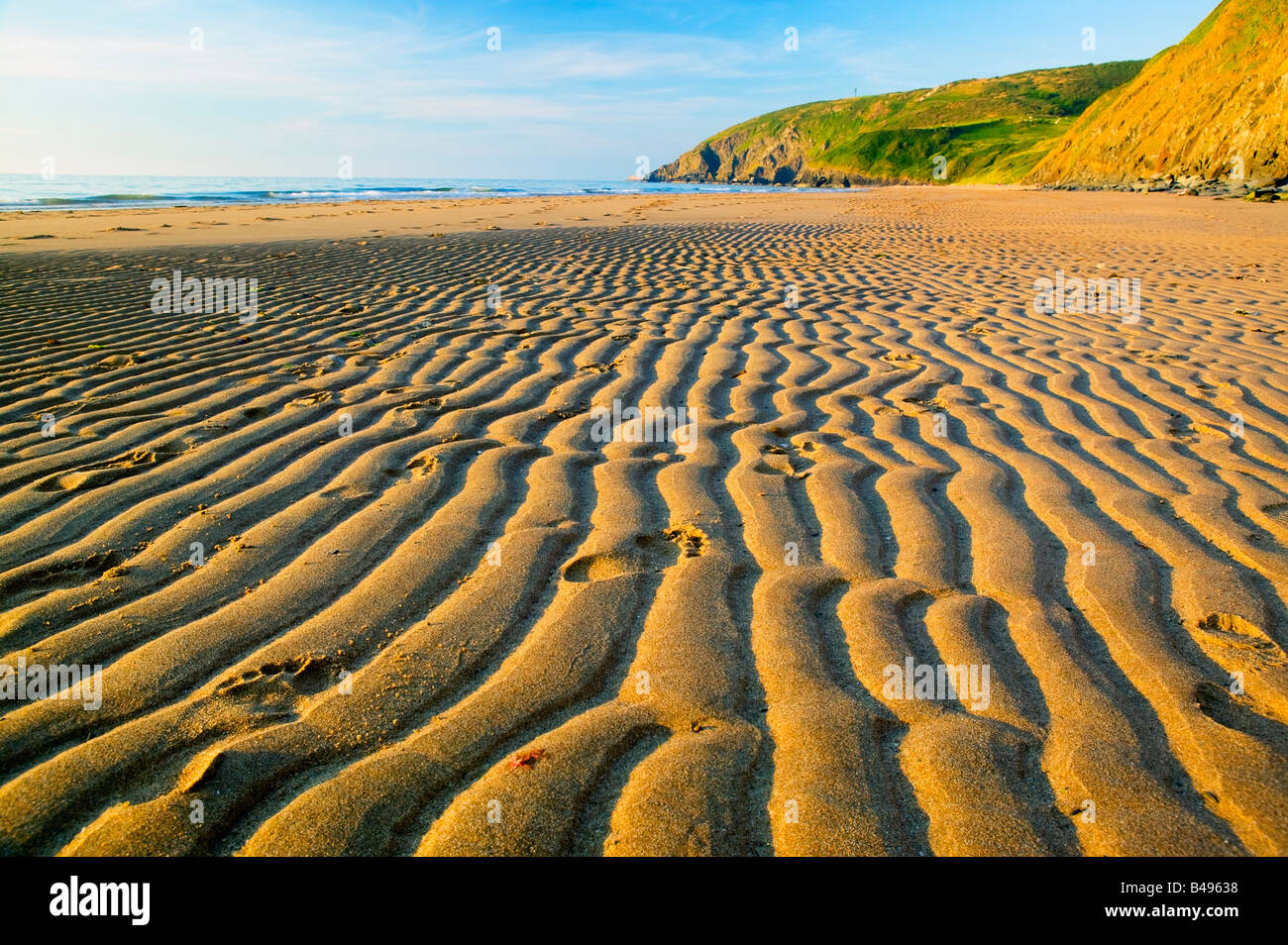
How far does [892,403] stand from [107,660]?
3.63 m

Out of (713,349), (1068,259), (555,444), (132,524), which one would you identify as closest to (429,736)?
(132,524)

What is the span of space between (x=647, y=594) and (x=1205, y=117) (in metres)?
37.7

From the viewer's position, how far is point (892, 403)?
409cm

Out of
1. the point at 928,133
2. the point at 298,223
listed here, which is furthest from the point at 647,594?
the point at 928,133

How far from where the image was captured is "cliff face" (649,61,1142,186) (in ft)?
222

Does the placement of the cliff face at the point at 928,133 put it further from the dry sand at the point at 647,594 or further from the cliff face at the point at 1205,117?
the dry sand at the point at 647,594

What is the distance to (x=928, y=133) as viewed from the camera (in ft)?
266

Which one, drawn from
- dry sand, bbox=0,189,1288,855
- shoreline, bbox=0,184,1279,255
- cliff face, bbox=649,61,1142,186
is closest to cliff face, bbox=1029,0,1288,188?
shoreline, bbox=0,184,1279,255

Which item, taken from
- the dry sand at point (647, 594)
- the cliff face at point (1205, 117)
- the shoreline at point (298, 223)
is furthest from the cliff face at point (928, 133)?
the dry sand at point (647, 594)

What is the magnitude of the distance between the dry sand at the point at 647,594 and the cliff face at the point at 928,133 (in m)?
55.8

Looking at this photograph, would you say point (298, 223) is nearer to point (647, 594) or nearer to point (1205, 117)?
point (647, 594)

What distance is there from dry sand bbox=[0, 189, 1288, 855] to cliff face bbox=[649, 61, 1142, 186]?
55.8m

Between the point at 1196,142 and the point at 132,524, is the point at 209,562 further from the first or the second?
the point at 1196,142

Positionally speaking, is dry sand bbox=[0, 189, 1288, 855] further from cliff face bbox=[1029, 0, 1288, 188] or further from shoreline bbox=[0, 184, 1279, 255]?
cliff face bbox=[1029, 0, 1288, 188]
